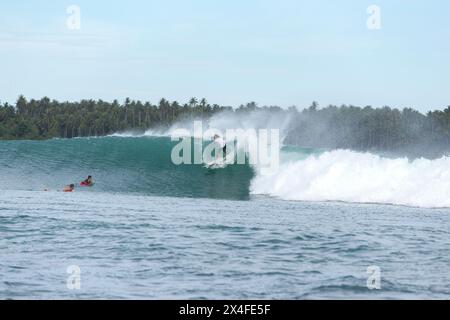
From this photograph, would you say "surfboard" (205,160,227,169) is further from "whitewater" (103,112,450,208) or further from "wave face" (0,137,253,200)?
"whitewater" (103,112,450,208)

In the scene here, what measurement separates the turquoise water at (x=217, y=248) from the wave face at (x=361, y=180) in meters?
2.83

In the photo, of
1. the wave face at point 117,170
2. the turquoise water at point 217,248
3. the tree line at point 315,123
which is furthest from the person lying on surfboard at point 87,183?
the tree line at point 315,123

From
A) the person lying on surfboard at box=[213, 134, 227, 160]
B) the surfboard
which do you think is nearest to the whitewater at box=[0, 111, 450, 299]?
the surfboard

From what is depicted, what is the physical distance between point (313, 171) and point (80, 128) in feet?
457

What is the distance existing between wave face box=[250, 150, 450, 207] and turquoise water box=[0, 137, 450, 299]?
2.83m

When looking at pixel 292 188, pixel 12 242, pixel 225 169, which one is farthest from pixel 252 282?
pixel 225 169

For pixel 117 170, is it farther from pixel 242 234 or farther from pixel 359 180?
pixel 242 234

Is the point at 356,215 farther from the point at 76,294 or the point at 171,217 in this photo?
the point at 76,294

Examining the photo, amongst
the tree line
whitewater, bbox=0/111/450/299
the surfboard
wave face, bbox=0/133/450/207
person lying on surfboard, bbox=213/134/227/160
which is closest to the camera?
whitewater, bbox=0/111/450/299

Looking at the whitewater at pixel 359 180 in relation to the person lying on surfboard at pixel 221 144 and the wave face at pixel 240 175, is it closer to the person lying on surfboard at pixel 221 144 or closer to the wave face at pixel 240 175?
the wave face at pixel 240 175

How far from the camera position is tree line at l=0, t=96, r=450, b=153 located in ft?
537

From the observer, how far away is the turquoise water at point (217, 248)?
15.4 meters

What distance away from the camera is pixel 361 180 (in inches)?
1694
